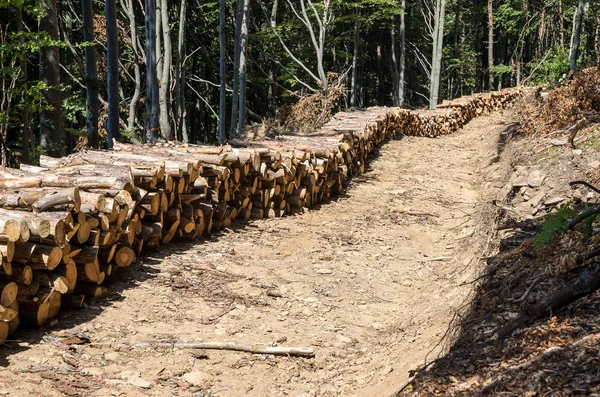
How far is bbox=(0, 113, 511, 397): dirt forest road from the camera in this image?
4297mm

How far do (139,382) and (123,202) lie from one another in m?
2.07

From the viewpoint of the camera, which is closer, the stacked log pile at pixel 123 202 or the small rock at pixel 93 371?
the small rock at pixel 93 371

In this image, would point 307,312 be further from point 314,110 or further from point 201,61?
point 201,61

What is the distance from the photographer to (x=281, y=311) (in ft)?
18.8

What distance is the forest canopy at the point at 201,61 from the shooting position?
38.3ft

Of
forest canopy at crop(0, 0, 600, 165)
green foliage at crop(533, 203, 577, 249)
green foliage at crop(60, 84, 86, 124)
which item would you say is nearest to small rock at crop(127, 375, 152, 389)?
green foliage at crop(533, 203, 577, 249)

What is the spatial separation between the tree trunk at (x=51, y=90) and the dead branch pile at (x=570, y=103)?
32.7 feet

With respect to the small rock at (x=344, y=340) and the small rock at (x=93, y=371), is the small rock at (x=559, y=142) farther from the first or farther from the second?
the small rock at (x=93, y=371)

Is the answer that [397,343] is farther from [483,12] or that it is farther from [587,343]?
[483,12]

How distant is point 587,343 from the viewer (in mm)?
3115

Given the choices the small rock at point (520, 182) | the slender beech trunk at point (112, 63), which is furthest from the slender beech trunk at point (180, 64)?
the small rock at point (520, 182)

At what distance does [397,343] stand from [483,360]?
163 cm

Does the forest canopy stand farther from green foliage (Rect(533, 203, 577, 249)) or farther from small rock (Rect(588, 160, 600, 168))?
green foliage (Rect(533, 203, 577, 249))

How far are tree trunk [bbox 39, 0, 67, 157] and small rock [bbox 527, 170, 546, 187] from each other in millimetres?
9046
